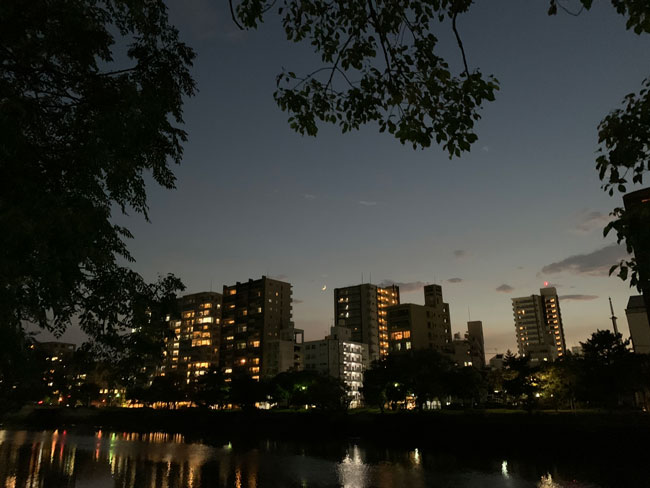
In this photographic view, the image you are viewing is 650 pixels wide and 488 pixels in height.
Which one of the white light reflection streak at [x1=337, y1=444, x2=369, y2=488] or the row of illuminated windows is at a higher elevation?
the row of illuminated windows

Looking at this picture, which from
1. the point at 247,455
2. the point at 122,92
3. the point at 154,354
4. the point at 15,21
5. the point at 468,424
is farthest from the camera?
the point at 468,424

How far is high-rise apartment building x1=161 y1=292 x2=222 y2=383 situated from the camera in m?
144

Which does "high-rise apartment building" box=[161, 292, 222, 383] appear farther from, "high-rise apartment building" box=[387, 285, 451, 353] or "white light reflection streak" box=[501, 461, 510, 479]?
"white light reflection streak" box=[501, 461, 510, 479]

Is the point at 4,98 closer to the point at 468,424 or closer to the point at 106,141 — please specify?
the point at 106,141

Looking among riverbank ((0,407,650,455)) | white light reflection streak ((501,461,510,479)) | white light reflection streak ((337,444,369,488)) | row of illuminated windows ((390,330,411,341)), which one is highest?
row of illuminated windows ((390,330,411,341))

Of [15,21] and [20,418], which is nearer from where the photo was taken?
[15,21]

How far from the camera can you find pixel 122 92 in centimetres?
775

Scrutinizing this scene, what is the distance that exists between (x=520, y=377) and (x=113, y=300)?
6635 cm

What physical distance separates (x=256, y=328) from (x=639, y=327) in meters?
95.4

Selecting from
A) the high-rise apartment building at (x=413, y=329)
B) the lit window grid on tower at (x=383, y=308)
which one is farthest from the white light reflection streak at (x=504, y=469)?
the lit window grid on tower at (x=383, y=308)

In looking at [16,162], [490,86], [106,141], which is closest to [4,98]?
[16,162]

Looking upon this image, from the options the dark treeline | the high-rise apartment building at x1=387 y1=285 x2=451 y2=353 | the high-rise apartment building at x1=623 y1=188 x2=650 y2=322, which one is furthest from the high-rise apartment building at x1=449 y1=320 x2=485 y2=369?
the high-rise apartment building at x1=623 y1=188 x2=650 y2=322

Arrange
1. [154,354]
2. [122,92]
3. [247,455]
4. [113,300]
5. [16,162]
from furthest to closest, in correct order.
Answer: [247,455]
[154,354]
[113,300]
[122,92]
[16,162]

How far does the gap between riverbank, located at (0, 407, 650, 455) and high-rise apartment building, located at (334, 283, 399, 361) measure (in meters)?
66.2
